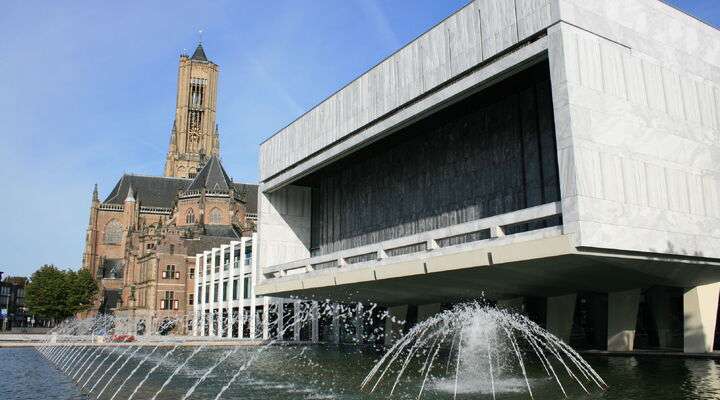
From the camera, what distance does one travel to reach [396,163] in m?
29.0

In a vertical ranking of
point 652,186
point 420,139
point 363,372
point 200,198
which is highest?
point 200,198

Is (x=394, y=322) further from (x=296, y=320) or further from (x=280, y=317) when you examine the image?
(x=280, y=317)

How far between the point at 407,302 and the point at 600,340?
10974mm

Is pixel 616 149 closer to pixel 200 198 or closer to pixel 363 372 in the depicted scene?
pixel 363 372

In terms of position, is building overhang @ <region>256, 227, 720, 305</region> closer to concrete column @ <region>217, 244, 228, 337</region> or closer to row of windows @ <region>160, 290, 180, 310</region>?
concrete column @ <region>217, 244, 228, 337</region>

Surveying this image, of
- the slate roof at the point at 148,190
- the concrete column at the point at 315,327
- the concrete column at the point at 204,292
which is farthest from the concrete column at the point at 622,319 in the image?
the slate roof at the point at 148,190

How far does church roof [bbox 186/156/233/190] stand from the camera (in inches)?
3177

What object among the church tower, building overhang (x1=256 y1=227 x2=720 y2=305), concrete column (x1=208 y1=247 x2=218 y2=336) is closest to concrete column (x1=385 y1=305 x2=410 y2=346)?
building overhang (x1=256 y1=227 x2=720 y2=305)

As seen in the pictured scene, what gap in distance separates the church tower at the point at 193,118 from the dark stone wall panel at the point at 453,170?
8195cm

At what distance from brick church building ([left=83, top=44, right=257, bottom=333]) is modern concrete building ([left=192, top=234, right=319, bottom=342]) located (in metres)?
4.58

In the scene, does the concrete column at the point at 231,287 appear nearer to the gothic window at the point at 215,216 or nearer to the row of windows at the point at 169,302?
the row of windows at the point at 169,302

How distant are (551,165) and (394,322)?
16960mm

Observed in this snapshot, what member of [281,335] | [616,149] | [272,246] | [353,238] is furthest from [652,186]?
[281,335]

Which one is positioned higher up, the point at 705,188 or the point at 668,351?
the point at 705,188
